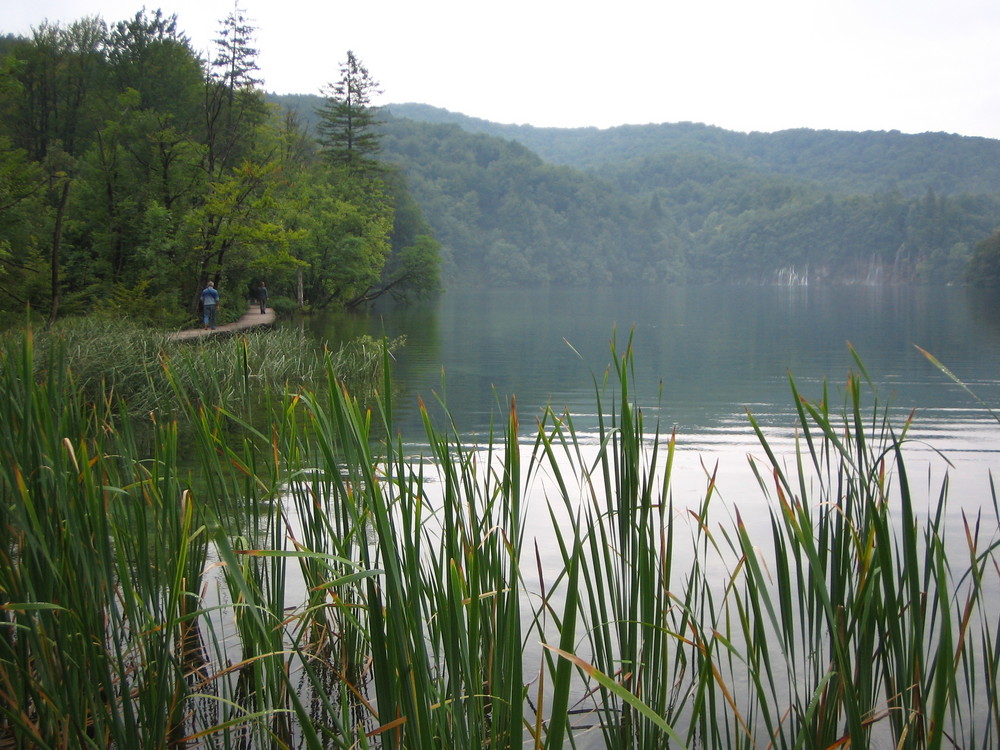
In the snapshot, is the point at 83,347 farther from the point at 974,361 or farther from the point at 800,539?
the point at 974,361

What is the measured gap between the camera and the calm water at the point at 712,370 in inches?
456

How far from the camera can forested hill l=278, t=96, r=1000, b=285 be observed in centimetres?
12212

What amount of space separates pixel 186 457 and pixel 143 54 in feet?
88.3

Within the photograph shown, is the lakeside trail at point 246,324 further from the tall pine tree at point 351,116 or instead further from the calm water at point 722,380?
the tall pine tree at point 351,116

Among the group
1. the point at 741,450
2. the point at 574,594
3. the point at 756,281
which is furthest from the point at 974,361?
the point at 756,281

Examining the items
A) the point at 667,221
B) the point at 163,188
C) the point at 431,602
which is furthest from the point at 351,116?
the point at 667,221

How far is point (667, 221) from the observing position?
158 meters

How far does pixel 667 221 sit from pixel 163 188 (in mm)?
141581

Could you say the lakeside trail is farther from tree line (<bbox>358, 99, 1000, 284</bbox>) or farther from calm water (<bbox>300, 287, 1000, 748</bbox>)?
tree line (<bbox>358, 99, 1000, 284</bbox>)

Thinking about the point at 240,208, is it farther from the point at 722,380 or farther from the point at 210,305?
the point at 722,380

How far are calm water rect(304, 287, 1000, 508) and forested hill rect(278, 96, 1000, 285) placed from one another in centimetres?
7819

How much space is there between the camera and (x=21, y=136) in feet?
113

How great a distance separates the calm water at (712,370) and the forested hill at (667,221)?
78191 mm

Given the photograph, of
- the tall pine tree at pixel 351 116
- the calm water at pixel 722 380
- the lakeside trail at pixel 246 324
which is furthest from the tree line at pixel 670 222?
the lakeside trail at pixel 246 324
